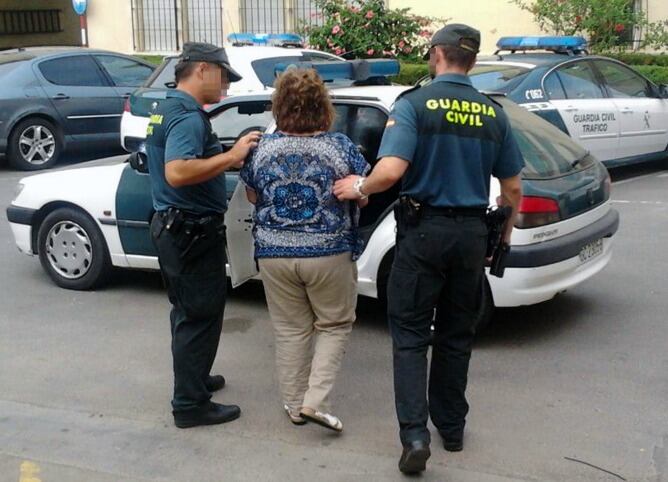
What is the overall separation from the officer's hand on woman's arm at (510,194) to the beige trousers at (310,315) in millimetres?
715

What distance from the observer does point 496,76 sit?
10156mm

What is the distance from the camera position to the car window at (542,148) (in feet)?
18.7

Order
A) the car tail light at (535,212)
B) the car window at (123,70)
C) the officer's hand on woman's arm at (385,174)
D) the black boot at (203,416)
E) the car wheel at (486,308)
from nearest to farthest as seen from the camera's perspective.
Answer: the officer's hand on woman's arm at (385,174), the black boot at (203,416), the car tail light at (535,212), the car wheel at (486,308), the car window at (123,70)

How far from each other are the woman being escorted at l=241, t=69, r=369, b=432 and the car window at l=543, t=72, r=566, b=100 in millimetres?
6260

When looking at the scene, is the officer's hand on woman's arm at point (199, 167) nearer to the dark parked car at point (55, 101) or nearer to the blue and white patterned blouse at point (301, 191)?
the blue and white patterned blouse at point (301, 191)

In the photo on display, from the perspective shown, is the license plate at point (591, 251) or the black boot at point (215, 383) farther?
the license plate at point (591, 251)

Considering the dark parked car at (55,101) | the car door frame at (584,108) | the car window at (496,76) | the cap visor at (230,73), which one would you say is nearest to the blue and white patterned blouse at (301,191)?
the cap visor at (230,73)

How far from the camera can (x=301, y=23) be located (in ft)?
63.3

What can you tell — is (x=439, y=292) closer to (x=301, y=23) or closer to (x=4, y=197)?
(x=4, y=197)

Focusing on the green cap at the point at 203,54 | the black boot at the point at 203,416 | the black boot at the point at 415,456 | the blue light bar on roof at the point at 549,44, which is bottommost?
the black boot at the point at 203,416

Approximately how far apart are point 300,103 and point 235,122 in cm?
263

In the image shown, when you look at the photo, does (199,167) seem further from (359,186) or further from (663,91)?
(663,91)

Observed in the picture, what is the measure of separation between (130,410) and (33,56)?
8944mm

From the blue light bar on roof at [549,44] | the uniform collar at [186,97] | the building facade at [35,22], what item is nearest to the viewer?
the uniform collar at [186,97]
